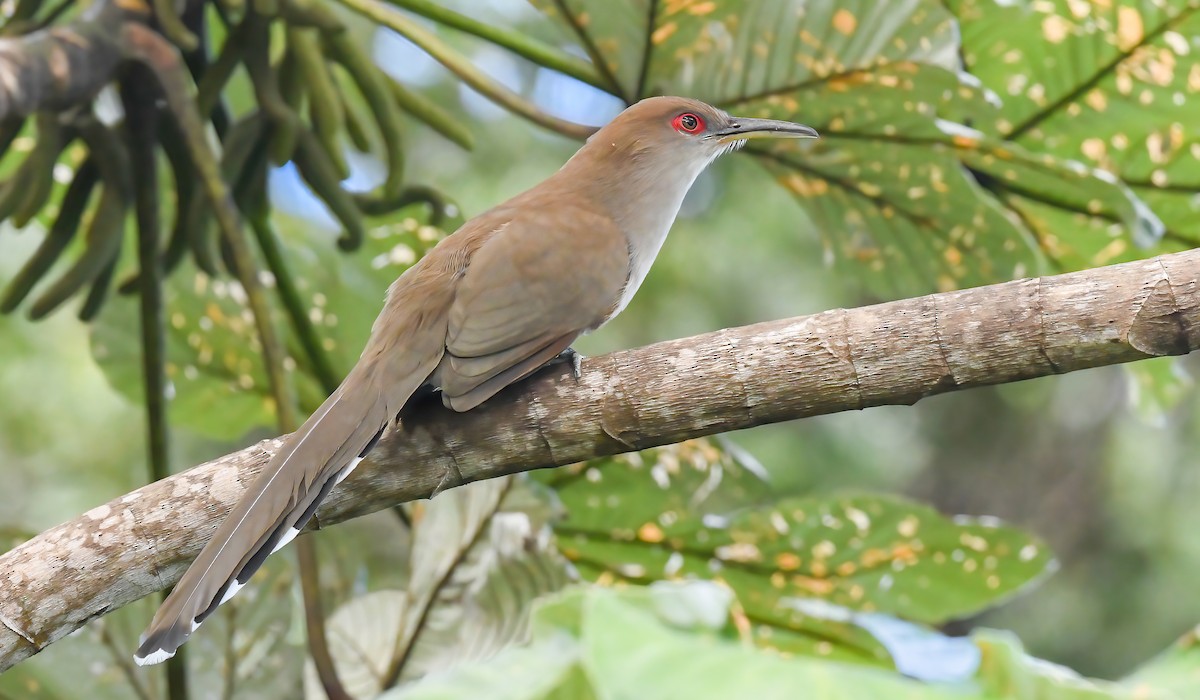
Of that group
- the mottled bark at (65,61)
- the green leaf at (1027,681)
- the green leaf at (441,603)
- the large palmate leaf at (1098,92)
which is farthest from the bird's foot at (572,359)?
the large palmate leaf at (1098,92)

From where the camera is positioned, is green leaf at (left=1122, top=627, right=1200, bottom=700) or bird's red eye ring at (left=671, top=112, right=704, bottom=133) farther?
bird's red eye ring at (left=671, top=112, right=704, bottom=133)

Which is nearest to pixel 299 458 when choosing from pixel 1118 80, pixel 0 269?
pixel 1118 80

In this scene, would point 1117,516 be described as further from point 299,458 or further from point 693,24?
point 299,458

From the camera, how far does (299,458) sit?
4.57 ft

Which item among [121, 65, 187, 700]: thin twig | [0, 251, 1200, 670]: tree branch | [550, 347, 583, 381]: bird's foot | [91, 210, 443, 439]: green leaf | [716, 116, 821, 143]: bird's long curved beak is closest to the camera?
[0, 251, 1200, 670]: tree branch

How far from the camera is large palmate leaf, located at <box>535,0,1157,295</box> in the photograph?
2.01 metres

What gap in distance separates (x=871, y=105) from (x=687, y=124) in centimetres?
31

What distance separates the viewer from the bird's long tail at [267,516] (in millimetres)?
1305

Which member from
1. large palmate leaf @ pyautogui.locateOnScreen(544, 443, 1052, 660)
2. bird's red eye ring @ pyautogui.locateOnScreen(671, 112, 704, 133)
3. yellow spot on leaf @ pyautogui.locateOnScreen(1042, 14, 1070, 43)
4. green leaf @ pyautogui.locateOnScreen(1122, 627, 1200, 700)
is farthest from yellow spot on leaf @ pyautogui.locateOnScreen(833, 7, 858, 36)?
green leaf @ pyautogui.locateOnScreen(1122, 627, 1200, 700)

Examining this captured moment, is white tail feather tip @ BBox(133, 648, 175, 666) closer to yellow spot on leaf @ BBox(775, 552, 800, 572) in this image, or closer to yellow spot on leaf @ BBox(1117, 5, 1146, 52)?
yellow spot on leaf @ BBox(775, 552, 800, 572)

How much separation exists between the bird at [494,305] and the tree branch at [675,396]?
5cm

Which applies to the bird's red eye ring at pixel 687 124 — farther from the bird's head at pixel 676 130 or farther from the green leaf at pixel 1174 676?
the green leaf at pixel 1174 676

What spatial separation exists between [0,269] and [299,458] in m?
A: 3.54

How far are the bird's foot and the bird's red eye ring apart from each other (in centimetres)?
65
